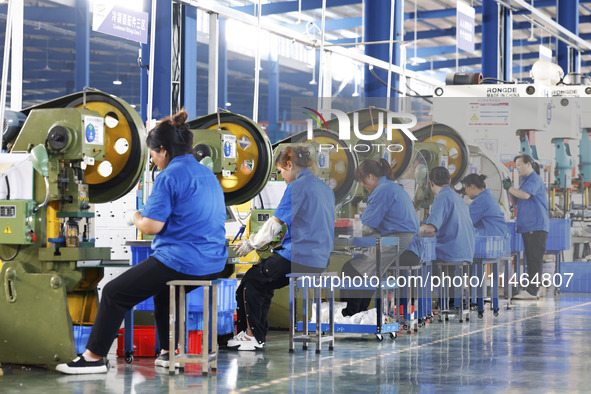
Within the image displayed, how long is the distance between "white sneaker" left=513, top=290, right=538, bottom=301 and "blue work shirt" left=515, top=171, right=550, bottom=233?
5.21 feet

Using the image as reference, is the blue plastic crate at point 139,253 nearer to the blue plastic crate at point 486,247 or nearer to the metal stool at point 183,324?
the metal stool at point 183,324

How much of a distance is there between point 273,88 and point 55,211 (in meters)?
16.7

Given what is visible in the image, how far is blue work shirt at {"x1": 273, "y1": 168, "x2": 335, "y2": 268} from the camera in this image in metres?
6.36

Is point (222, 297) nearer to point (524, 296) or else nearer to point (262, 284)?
point (262, 284)

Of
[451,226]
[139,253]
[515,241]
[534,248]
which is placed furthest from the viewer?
[515,241]

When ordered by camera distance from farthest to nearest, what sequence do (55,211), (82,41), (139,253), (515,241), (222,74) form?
(222,74), (82,41), (515,241), (139,253), (55,211)

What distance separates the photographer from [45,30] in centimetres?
1708

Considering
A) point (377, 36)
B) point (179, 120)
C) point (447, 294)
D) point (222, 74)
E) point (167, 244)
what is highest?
point (222, 74)

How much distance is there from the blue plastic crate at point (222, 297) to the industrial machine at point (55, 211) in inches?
25.3

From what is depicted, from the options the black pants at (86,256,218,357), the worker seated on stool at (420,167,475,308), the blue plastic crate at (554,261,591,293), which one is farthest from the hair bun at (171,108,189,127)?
the blue plastic crate at (554,261,591,293)

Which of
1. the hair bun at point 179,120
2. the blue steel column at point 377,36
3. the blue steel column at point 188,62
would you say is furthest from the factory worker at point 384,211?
the blue steel column at point 377,36

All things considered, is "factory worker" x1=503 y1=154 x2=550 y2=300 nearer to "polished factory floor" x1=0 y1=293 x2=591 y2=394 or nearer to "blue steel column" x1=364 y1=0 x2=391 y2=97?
"polished factory floor" x1=0 y1=293 x2=591 y2=394

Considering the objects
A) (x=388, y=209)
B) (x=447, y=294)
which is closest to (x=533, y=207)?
(x=447, y=294)

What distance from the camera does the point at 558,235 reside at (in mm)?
11391
